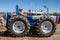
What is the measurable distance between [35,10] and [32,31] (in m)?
1.40

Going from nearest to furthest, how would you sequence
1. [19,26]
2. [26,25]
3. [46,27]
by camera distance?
[26,25]
[19,26]
[46,27]

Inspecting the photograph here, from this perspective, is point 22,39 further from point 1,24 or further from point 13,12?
point 1,24

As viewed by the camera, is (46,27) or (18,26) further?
(46,27)

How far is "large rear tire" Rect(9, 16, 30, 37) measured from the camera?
13312 mm

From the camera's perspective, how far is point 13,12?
14.0m

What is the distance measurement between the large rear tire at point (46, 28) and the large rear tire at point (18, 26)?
776mm

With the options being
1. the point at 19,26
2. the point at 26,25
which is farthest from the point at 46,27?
the point at 19,26

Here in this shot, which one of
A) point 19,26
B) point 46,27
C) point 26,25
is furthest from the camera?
point 46,27

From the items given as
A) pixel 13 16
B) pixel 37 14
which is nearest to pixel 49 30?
pixel 37 14

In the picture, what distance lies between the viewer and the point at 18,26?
44.1 feet

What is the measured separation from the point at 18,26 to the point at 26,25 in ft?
1.68

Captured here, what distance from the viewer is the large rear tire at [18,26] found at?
13.3 meters

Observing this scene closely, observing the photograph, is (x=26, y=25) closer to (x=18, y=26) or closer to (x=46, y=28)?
(x=18, y=26)

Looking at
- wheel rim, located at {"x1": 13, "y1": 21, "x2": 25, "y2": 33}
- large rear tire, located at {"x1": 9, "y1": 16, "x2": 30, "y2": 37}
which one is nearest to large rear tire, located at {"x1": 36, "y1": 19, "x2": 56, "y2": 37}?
large rear tire, located at {"x1": 9, "y1": 16, "x2": 30, "y2": 37}
